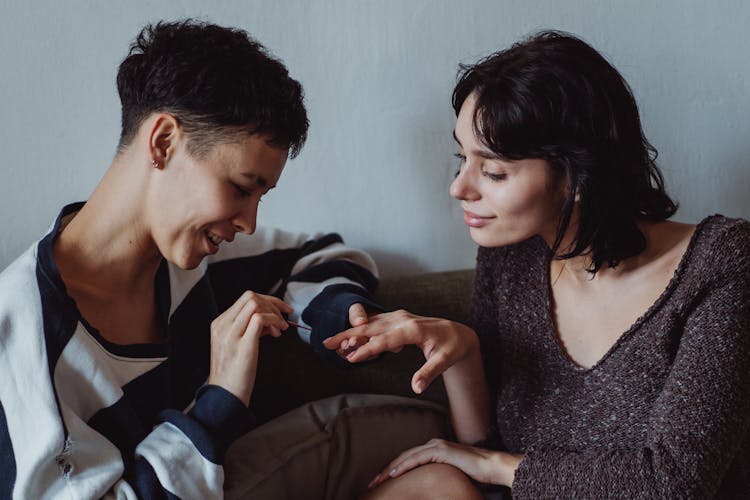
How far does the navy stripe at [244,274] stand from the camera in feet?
4.77

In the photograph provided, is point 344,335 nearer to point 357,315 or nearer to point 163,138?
point 357,315

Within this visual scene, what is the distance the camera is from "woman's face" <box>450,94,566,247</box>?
3.99ft

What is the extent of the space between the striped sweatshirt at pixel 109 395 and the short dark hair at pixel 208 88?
0.22 metres

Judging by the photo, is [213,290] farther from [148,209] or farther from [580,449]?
[580,449]

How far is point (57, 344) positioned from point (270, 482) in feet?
1.20

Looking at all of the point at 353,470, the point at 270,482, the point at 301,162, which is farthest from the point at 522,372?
the point at 301,162

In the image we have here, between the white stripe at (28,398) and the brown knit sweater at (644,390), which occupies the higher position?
the white stripe at (28,398)

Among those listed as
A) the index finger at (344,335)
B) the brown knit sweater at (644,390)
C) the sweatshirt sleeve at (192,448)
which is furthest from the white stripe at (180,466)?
the brown knit sweater at (644,390)

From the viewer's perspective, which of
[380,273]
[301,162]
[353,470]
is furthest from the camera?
[380,273]

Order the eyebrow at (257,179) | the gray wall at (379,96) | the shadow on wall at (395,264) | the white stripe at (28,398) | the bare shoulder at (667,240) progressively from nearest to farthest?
the white stripe at (28,398) < the eyebrow at (257,179) < the bare shoulder at (667,240) < the gray wall at (379,96) < the shadow on wall at (395,264)

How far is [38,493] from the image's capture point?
1077 millimetres

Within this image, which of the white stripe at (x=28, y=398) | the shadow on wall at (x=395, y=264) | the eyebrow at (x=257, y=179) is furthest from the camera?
the shadow on wall at (x=395, y=264)

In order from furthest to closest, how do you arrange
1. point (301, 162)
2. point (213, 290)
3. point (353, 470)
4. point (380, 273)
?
point (380, 273)
point (301, 162)
point (213, 290)
point (353, 470)

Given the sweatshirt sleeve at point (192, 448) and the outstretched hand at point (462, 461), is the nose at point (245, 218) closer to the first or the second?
the sweatshirt sleeve at point (192, 448)
